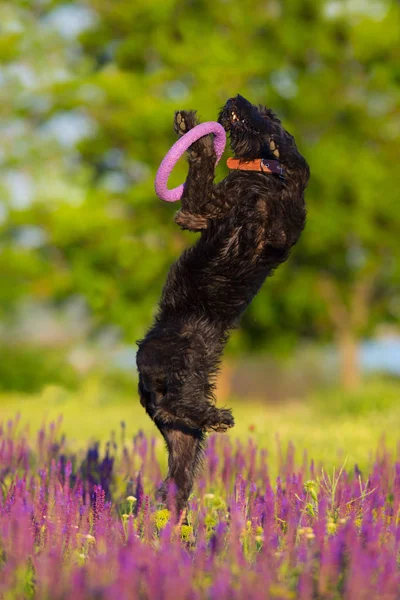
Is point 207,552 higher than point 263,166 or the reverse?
the reverse

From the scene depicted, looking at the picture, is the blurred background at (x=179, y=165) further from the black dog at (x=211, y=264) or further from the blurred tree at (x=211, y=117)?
the black dog at (x=211, y=264)

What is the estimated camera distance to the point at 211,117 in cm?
1769

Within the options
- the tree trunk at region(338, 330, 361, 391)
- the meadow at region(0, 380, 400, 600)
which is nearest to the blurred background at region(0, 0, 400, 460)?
the tree trunk at region(338, 330, 361, 391)

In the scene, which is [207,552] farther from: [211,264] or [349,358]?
[349,358]

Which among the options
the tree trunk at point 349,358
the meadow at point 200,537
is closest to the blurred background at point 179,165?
the tree trunk at point 349,358

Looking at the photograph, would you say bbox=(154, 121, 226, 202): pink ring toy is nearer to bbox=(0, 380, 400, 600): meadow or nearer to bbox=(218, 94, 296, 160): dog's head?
bbox=(218, 94, 296, 160): dog's head

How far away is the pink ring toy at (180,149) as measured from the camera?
3.43 meters

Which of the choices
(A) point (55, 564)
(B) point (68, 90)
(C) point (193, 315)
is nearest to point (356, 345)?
(B) point (68, 90)

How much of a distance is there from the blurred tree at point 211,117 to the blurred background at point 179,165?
0.05 m

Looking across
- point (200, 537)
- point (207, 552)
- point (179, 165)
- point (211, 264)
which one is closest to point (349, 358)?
point (179, 165)

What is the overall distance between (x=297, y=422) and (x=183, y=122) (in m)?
8.60

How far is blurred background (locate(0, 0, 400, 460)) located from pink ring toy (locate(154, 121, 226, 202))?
14240mm

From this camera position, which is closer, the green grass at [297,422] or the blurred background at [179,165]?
the green grass at [297,422]

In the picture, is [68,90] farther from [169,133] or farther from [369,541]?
[369,541]
